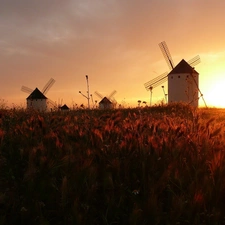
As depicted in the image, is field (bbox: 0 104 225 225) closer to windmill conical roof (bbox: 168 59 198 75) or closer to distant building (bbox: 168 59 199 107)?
distant building (bbox: 168 59 199 107)

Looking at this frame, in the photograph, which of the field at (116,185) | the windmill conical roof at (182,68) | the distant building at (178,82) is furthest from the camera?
the windmill conical roof at (182,68)

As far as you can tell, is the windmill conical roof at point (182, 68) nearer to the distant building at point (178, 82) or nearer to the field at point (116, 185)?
the distant building at point (178, 82)

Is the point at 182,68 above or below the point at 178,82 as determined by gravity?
above

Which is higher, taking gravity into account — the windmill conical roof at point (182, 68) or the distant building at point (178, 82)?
the windmill conical roof at point (182, 68)

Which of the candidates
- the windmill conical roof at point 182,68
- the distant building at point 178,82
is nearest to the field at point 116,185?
the distant building at point 178,82

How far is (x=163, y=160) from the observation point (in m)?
3.21

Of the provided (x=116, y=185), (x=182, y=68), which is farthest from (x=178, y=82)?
(x=116, y=185)

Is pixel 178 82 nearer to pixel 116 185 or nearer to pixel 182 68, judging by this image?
pixel 182 68

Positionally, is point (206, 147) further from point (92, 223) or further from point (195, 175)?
point (92, 223)

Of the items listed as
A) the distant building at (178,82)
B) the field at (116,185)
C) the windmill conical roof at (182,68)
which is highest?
the windmill conical roof at (182,68)

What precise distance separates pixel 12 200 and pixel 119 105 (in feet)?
53.2

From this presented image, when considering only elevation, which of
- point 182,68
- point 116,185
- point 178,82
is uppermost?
point 182,68

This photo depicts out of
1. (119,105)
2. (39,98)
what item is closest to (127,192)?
(119,105)

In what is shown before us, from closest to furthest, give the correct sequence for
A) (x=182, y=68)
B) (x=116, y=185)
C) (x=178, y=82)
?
(x=116, y=185) → (x=178, y=82) → (x=182, y=68)
